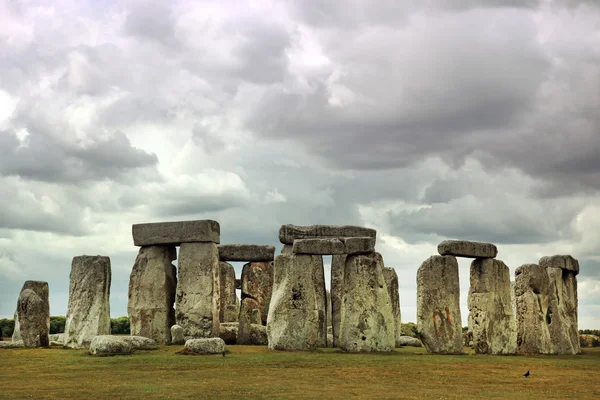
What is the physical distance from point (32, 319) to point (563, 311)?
1536 centimetres

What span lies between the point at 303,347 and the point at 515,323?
20.1 ft

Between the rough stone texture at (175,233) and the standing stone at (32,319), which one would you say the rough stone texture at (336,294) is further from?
the standing stone at (32,319)

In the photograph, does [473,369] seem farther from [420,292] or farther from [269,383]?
[269,383]

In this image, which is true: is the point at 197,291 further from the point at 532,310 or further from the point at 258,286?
the point at 532,310

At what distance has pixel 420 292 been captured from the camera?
70.6 feet

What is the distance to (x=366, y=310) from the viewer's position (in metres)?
20.8

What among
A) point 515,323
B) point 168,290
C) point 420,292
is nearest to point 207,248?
point 168,290

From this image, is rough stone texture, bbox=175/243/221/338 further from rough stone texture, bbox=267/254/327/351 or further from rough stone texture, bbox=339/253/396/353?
rough stone texture, bbox=339/253/396/353

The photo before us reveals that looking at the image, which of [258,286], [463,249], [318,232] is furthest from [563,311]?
[258,286]

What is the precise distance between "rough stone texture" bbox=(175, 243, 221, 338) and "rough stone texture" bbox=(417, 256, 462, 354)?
6.24 meters

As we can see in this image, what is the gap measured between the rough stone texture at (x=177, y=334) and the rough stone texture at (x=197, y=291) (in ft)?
0.66

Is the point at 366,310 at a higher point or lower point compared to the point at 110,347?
higher

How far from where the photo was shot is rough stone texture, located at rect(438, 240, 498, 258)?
21531 millimetres

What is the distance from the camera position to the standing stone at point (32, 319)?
22359mm
